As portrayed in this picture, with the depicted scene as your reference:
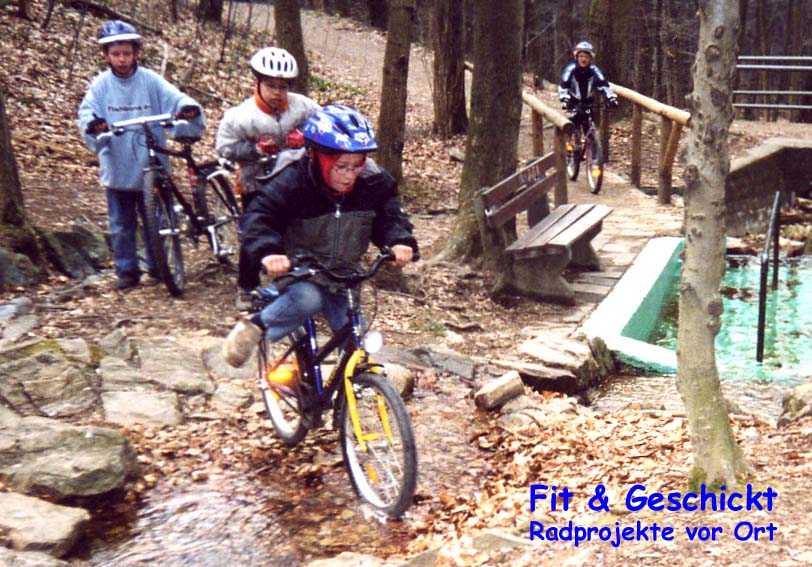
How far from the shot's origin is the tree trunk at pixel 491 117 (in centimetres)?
872

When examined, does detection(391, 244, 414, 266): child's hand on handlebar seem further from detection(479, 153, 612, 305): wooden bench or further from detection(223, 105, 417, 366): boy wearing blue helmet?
detection(479, 153, 612, 305): wooden bench

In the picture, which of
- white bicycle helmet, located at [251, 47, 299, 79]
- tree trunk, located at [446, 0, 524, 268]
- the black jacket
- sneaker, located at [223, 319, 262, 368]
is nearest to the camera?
the black jacket

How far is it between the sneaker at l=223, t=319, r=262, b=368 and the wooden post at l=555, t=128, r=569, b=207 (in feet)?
24.7

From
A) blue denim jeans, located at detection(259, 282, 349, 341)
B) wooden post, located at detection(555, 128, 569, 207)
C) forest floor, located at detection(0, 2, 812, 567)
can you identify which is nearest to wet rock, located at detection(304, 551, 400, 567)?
forest floor, located at detection(0, 2, 812, 567)

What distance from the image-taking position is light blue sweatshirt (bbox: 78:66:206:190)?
6.99 metres

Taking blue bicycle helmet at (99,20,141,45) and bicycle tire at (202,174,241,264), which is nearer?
blue bicycle helmet at (99,20,141,45)

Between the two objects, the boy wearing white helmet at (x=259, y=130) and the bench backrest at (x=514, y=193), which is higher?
the boy wearing white helmet at (x=259, y=130)

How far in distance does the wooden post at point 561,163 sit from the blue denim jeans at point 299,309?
24.0 ft

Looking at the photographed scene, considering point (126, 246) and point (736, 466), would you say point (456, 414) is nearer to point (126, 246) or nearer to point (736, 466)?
point (736, 466)

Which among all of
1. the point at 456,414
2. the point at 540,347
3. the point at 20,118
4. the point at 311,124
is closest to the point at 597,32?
the point at 20,118

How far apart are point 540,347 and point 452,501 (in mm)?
2752

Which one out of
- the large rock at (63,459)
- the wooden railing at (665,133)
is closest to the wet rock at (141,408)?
the large rock at (63,459)

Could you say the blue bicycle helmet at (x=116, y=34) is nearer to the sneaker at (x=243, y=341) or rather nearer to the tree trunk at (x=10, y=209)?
the tree trunk at (x=10, y=209)

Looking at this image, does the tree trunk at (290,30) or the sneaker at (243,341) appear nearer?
the sneaker at (243,341)
